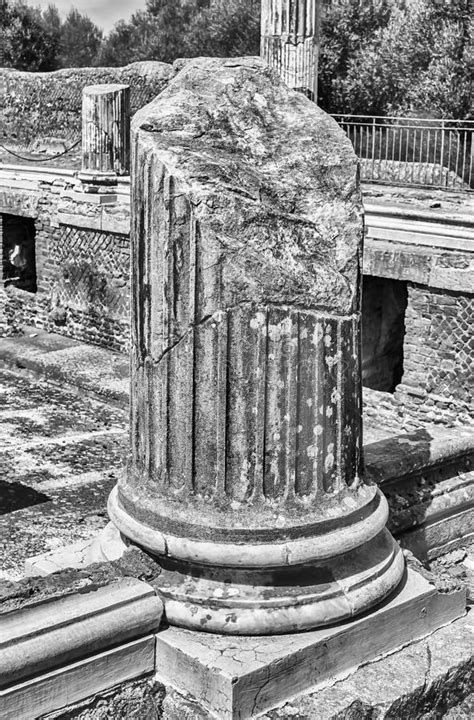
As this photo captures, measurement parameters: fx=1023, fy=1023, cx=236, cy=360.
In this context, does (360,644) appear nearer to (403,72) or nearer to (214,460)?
(214,460)

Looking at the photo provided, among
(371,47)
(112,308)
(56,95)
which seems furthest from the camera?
(371,47)

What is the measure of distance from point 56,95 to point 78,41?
28705 millimetres

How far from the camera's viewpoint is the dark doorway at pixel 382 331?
9.52m

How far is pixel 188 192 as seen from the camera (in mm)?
2955

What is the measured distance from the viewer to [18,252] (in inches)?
493

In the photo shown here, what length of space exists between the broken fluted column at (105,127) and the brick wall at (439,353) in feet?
17.6

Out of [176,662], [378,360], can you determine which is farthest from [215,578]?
[378,360]

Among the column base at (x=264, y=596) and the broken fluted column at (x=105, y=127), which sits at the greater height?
the broken fluted column at (x=105, y=127)

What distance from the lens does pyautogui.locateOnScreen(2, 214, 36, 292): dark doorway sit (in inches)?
486

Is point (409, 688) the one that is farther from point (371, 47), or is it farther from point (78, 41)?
point (78, 41)

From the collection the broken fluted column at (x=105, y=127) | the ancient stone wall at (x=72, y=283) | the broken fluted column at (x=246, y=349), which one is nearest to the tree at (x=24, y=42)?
the broken fluted column at (x=105, y=127)

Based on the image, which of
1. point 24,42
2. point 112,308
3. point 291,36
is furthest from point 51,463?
point 24,42

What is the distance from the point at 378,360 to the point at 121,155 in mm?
4762

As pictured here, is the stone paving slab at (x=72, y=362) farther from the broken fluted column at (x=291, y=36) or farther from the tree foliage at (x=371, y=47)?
the tree foliage at (x=371, y=47)
